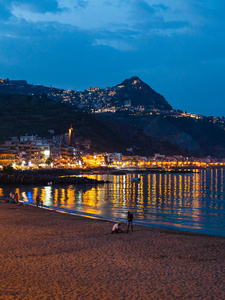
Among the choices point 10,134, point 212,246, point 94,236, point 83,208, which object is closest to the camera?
point 212,246

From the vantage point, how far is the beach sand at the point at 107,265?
361 inches

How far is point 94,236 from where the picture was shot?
1722 centimetres

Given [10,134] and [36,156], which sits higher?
[10,134]

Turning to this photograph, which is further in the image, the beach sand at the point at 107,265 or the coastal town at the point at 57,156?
the coastal town at the point at 57,156

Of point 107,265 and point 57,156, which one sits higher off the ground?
point 57,156

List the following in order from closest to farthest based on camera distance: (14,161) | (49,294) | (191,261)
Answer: (49,294) < (191,261) < (14,161)

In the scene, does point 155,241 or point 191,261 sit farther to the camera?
point 155,241

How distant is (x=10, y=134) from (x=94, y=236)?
155 metres

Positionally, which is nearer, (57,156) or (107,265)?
(107,265)

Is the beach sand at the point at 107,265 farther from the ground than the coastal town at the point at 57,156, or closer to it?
closer to it

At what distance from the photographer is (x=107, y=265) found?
464 inches

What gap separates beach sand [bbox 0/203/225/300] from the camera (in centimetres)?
917

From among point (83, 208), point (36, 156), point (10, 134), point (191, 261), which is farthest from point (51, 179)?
point (10, 134)

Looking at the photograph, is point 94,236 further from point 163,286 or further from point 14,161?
point 14,161
